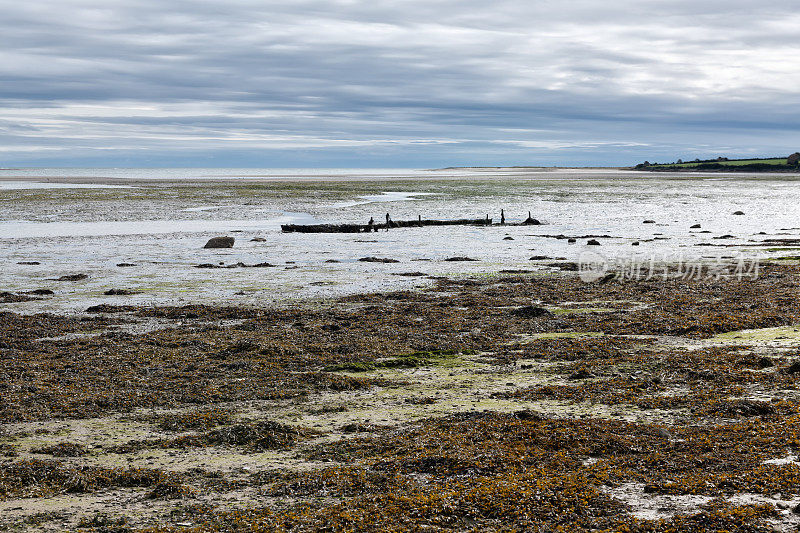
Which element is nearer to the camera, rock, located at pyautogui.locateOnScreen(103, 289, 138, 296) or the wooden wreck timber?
rock, located at pyautogui.locateOnScreen(103, 289, 138, 296)

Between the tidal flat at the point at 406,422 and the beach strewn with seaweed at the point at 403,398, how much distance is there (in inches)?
1.4

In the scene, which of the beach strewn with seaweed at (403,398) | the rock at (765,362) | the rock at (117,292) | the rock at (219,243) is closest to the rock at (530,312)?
the beach strewn with seaweed at (403,398)

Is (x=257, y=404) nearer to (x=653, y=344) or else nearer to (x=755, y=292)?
(x=653, y=344)

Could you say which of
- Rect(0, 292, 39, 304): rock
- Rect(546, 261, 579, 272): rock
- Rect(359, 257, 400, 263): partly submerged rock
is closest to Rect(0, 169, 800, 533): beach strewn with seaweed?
Rect(0, 292, 39, 304): rock

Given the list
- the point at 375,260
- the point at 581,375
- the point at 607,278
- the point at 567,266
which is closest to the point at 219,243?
the point at 375,260

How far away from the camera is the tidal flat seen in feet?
21.0

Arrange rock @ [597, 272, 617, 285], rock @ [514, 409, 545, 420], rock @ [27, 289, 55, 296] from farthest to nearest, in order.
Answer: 1. rock @ [597, 272, 617, 285]
2. rock @ [27, 289, 55, 296]
3. rock @ [514, 409, 545, 420]

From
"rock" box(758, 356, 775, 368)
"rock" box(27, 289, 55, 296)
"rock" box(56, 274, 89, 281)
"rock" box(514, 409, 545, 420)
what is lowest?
"rock" box(514, 409, 545, 420)

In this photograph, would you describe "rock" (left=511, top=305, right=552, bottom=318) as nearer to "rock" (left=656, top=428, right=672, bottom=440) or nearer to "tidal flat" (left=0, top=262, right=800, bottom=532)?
"tidal flat" (left=0, top=262, right=800, bottom=532)

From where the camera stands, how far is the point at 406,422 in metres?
8.99

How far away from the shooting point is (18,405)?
9742 mm

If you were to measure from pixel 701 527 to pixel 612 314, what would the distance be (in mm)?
10494

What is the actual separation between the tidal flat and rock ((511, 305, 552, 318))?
6 centimetres

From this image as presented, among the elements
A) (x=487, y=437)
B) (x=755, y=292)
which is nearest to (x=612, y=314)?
(x=755, y=292)
